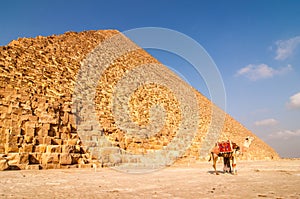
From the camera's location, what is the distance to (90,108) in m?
14.9

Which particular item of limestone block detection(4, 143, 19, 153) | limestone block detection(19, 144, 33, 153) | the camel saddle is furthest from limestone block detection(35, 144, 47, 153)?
the camel saddle

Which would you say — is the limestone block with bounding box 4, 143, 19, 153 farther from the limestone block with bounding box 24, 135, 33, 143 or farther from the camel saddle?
the camel saddle

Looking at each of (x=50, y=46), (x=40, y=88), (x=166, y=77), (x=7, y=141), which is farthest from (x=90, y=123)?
(x=166, y=77)

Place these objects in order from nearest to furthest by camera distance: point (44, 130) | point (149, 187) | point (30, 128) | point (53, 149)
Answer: point (149, 187) < point (53, 149) < point (30, 128) < point (44, 130)

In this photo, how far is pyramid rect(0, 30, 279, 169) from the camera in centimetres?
938

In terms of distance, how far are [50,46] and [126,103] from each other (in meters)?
10.2

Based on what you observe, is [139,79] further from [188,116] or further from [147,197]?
[147,197]

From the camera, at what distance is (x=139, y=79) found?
3400cm

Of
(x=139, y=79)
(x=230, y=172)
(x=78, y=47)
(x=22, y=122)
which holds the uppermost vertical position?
(x=78, y=47)

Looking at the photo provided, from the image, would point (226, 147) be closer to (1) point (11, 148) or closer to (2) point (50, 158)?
(2) point (50, 158)

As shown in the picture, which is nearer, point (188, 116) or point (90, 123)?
point (90, 123)

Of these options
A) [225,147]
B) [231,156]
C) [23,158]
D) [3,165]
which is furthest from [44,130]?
[231,156]

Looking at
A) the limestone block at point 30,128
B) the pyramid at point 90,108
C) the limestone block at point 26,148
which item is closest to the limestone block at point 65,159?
the pyramid at point 90,108

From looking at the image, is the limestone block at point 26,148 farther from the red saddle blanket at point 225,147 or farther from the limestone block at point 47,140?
the red saddle blanket at point 225,147
